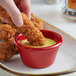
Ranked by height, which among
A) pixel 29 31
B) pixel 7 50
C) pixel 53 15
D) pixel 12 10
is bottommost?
pixel 53 15

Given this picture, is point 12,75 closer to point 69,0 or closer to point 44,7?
point 69,0

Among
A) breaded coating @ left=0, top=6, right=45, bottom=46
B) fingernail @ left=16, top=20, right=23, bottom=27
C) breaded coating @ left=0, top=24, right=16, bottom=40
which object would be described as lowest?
breaded coating @ left=0, top=24, right=16, bottom=40

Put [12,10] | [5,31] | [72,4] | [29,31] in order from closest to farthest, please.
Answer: [12,10] < [29,31] < [5,31] < [72,4]

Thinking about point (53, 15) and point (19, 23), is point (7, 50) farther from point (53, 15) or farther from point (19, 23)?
point (53, 15)

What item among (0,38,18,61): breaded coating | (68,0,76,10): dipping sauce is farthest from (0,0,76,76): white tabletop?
(0,38,18,61): breaded coating

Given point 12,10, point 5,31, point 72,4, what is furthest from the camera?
point 72,4

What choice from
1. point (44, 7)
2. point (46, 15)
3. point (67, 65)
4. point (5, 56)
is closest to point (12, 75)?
point (5, 56)

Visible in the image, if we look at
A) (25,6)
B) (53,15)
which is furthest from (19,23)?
(53,15)

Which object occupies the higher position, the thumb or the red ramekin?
the thumb

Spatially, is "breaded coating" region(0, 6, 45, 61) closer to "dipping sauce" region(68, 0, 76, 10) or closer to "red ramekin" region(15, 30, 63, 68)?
"red ramekin" region(15, 30, 63, 68)
